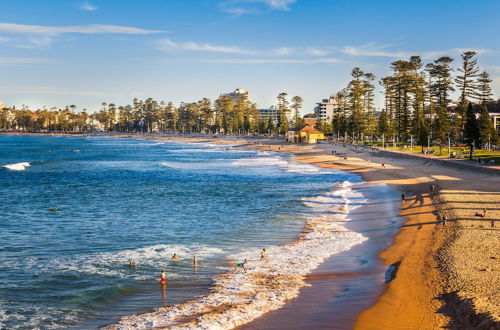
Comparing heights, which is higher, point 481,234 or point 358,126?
point 358,126

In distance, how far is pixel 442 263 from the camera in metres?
16.9

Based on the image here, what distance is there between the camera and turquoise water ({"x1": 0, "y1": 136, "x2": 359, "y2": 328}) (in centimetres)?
1526

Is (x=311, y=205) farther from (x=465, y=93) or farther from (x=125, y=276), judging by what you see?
(x=465, y=93)

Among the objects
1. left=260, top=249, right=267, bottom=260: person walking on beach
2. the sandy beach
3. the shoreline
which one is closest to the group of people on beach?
left=260, top=249, right=267, bottom=260: person walking on beach

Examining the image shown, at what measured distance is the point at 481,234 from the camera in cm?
2069

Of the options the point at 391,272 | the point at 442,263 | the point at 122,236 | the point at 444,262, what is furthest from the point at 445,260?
the point at 122,236

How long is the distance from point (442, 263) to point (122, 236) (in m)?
15.9

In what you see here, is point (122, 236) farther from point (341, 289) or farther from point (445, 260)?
point (445, 260)

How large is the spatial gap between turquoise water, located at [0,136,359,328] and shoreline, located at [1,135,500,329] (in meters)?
6.24

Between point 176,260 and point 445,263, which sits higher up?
point 445,263

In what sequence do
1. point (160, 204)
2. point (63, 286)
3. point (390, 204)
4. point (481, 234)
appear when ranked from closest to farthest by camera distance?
point (63, 286)
point (481, 234)
point (390, 204)
point (160, 204)

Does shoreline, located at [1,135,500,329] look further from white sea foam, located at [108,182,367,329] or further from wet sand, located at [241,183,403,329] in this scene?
white sea foam, located at [108,182,367,329]

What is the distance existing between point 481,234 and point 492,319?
34.2 ft

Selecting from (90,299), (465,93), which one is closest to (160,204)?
(90,299)
